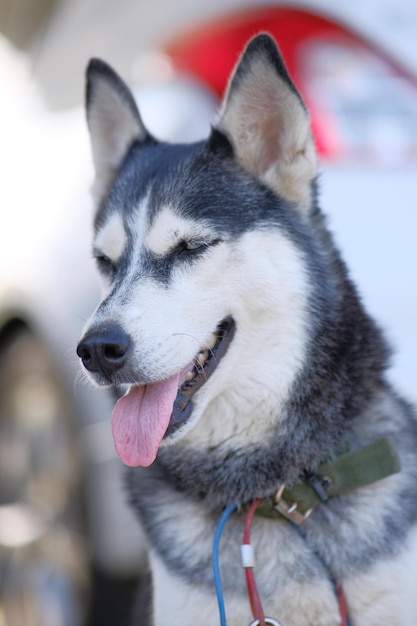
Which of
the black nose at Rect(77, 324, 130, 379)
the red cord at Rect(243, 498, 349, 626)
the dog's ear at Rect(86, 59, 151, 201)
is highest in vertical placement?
the dog's ear at Rect(86, 59, 151, 201)

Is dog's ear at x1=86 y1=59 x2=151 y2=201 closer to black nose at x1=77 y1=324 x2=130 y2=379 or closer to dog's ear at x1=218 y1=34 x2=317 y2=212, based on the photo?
dog's ear at x1=218 y1=34 x2=317 y2=212

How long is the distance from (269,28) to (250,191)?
79 cm

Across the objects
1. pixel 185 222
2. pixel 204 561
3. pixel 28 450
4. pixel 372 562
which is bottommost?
pixel 28 450

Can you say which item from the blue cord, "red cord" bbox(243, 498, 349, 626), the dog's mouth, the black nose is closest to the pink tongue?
the dog's mouth

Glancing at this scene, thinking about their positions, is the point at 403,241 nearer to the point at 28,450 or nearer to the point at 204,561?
the point at 204,561

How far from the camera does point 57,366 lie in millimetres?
3430

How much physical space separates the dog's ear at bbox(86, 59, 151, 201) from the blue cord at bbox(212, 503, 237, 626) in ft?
3.71

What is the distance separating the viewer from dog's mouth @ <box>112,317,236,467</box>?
93.0 inches

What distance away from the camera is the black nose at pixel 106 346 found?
229 centimetres

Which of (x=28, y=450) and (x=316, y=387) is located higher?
(x=316, y=387)

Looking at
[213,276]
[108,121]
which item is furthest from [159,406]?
[108,121]

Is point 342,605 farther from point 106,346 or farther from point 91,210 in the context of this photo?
point 91,210

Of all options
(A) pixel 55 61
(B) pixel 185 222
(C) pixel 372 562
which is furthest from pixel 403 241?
(A) pixel 55 61

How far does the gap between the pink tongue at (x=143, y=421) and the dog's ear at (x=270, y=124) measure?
649 millimetres
